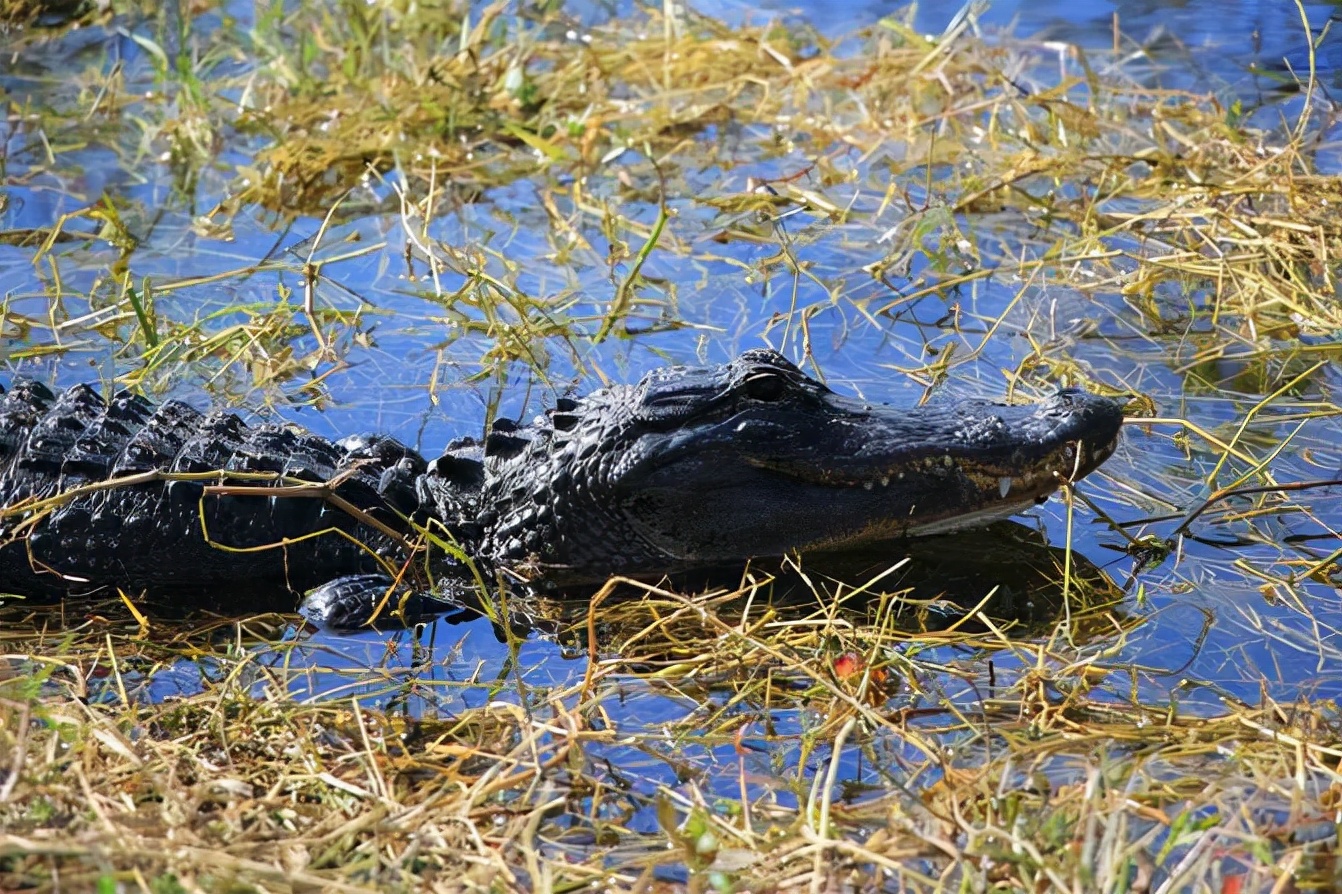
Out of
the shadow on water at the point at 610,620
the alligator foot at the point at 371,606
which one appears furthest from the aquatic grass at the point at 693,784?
the alligator foot at the point at 371,606

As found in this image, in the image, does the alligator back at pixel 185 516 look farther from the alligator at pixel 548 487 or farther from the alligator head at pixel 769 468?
the alligator head at pixel 769 468

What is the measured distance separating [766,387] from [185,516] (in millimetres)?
1740

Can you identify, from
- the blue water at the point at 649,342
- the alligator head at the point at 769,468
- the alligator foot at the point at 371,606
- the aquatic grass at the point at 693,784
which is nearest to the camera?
the aquatic grass at the point at 693,784

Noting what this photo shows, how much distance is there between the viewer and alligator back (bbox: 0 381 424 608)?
177 inches

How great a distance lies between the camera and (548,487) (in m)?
4.52

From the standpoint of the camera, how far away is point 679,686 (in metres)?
3.72

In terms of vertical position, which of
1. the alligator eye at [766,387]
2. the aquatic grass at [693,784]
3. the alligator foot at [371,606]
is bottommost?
the alligator foot at [371,606]

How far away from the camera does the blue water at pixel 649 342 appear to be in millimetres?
3787

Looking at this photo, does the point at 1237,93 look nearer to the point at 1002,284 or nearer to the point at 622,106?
the point at 1002,284

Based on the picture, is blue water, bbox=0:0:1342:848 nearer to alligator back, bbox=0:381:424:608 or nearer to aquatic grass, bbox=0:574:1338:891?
aquatic grass, bbox=0:574:1338:891

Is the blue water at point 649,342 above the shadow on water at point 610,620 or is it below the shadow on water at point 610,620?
above

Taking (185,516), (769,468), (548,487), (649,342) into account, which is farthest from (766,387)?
(185,516)

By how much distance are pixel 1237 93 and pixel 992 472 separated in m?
4.35

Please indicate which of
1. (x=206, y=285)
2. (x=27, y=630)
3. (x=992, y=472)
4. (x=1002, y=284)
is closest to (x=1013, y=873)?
(x=992, y=472)
